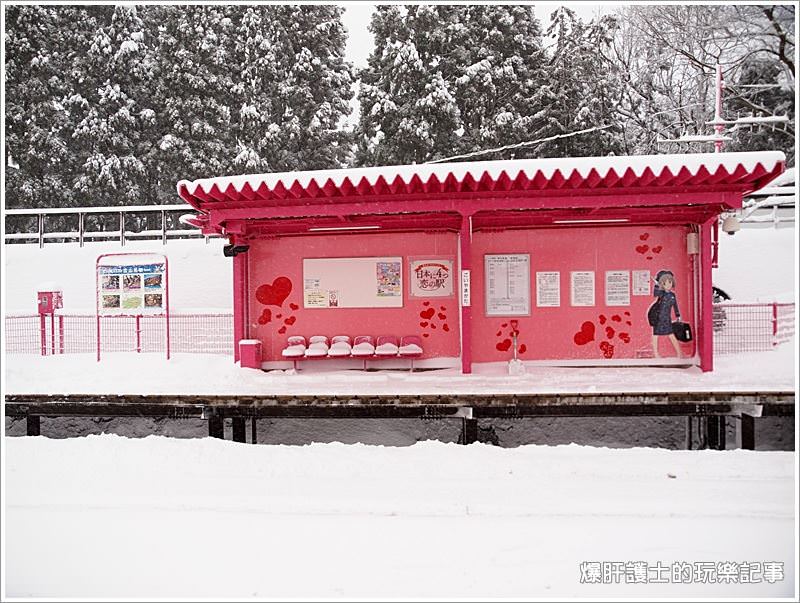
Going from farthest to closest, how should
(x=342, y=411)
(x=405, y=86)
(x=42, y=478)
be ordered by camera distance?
(x=405, y=86) → (x=342, y=411) → (x=42, y=478)

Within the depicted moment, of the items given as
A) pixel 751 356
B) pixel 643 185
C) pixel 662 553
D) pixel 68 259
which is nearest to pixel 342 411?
pixel 662 553

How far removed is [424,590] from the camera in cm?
402

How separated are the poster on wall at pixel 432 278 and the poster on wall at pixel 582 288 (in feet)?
6.22

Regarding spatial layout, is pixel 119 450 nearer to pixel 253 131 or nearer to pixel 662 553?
pixel 662 553

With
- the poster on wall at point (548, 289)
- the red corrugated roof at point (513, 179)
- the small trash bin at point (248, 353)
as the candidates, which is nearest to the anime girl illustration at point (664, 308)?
the poster on wall at point (548, 289)

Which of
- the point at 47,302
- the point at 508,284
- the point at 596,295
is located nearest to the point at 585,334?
the point at 596,295

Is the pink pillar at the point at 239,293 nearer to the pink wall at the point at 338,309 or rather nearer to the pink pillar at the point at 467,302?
the pink wall at the point at 338,309

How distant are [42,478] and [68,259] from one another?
13240 mm

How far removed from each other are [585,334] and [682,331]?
1.46 metres

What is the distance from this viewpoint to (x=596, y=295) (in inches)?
357

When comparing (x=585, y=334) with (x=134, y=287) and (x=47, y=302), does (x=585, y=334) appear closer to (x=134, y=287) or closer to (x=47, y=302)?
(x=134, y=287)

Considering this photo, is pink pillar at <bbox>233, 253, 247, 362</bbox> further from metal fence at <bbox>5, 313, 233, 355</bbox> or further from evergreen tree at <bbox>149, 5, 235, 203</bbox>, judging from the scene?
evergreen tree at <bbox>149, 5, 235, 203</bbox>

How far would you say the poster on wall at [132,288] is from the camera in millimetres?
9781

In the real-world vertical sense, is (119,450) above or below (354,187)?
below
